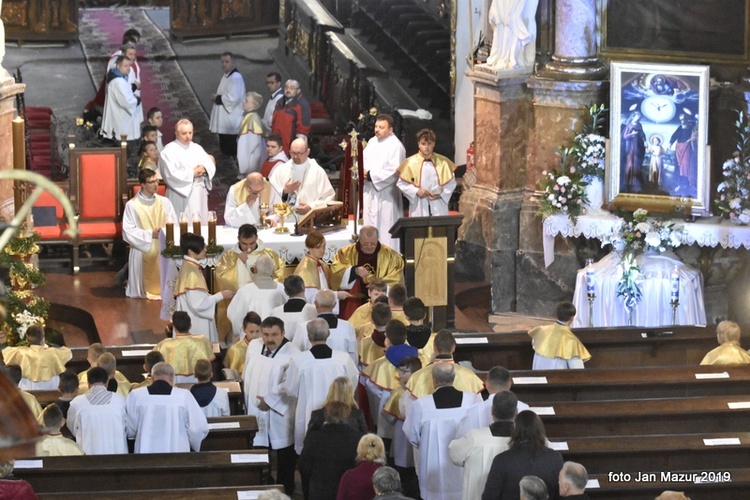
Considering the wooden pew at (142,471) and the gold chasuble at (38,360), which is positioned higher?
the gold chasuble at (38,360)

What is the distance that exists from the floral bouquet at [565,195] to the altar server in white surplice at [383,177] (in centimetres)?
154

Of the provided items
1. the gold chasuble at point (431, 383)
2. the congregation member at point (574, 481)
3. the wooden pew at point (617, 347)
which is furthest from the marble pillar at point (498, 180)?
the congregation member at point (574, 481)

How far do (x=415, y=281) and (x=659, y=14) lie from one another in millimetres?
4040

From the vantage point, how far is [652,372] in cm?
899

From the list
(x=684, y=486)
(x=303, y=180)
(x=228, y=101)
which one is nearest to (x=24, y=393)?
(x=684, y=486)

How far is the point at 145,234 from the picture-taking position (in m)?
12.8

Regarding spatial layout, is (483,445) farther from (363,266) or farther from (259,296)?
(363,266)

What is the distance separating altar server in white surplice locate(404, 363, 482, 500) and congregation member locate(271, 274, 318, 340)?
A: 6.42 feet

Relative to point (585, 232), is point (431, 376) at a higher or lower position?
lower

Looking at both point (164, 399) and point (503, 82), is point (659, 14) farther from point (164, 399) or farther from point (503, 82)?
point (164, 399)

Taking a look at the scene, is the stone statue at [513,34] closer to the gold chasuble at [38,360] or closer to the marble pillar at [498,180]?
the marble pillar at [498,180]

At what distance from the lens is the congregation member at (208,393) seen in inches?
311

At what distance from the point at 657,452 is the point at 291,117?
9963 millimetres

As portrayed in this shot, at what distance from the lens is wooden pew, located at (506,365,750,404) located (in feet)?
28.8
